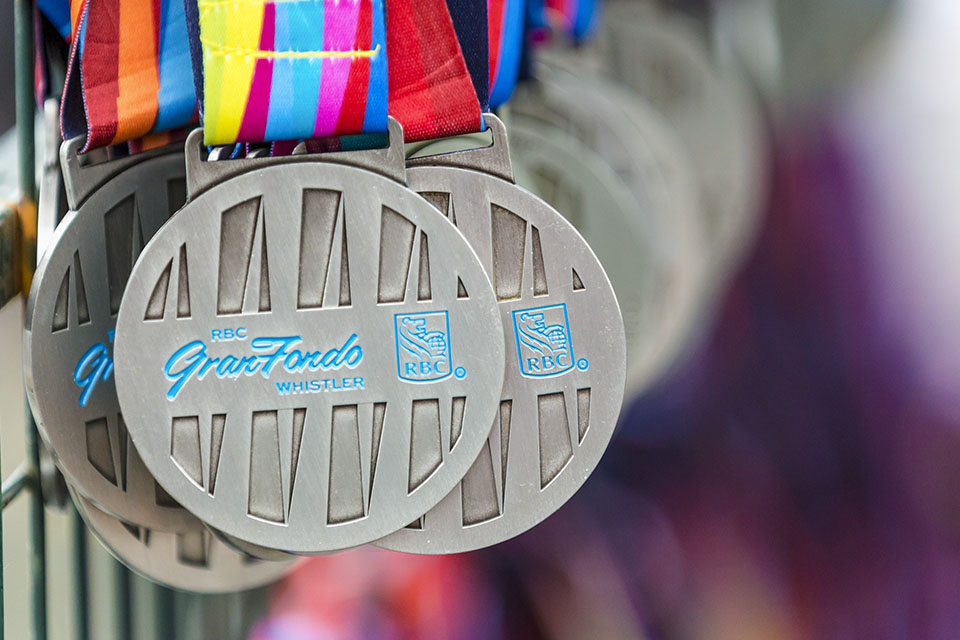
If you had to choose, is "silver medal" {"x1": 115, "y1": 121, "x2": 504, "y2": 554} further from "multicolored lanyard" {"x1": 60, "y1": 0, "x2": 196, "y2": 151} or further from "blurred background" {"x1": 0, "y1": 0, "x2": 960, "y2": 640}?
"blurred background" {"x1": 0, "y1": 0, "x2": 960, "y2": 640}

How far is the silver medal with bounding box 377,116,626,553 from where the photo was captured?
0.28 meters

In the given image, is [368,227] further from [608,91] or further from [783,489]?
[783,489]

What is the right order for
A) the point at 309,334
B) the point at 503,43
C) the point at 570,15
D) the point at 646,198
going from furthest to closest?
the point at 646,198 → the point at 570,15 → the point at 503,43 → the point at 309,334

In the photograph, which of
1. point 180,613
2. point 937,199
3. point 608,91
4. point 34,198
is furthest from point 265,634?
point 937,199

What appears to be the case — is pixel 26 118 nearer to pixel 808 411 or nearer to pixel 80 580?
pixel 80 580

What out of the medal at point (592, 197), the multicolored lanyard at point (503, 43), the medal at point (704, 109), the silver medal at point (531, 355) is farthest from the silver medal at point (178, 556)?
the medal at point (704, 109)

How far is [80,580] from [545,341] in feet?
0.87

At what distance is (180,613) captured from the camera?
0.49 meters

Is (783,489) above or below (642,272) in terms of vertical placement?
below

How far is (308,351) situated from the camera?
26cm

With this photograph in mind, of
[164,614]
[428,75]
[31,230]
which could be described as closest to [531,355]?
[428,75]

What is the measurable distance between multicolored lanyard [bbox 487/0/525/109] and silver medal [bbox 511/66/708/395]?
0.23 meters

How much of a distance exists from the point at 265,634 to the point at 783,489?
17.8 inches

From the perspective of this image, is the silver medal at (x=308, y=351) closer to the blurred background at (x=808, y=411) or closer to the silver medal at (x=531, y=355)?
the silver medal at (x=531, y=355)
